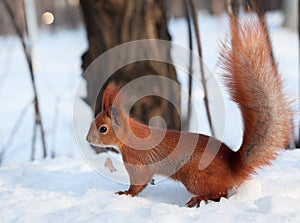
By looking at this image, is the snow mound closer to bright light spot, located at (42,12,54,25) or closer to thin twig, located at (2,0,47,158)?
thin twig, located at (2,0,47,158)

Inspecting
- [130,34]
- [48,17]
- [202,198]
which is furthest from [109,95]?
[48,17]

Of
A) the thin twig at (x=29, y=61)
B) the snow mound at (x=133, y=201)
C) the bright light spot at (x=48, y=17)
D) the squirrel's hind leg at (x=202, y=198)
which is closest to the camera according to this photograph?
the snow mound at (x=133, y=201)

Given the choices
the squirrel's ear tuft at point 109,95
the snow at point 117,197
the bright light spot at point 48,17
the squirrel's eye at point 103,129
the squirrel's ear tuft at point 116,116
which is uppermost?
the squirrel's ear tuft at point 109,95

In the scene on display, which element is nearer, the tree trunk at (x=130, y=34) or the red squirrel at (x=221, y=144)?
the red squirrel at (x=221, y=144)

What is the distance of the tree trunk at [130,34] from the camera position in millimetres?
3609

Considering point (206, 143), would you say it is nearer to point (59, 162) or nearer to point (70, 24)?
point (59, 162)

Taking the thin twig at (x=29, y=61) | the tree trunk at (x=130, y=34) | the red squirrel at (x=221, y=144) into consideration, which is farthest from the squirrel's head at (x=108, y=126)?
the thin twig at (x=29, y=61)

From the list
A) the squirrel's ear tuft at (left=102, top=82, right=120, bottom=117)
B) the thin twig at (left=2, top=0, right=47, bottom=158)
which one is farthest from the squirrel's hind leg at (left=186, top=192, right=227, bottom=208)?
the thin twig at (left=2, top=0, right=47, bottom=158)

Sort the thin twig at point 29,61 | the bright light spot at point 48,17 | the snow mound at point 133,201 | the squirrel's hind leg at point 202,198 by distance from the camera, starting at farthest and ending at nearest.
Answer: the bright light spot at point 48,17 → the thin twig at point 29,61 → the squirrel's hind leg at point 202,198 → the snow mound at point 133,201

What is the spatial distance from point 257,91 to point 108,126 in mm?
579

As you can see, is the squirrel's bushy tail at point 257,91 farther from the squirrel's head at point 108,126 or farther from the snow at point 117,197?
the squirrel's head at point 108,126

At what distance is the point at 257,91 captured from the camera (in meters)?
1.79

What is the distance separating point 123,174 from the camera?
7.66 ft

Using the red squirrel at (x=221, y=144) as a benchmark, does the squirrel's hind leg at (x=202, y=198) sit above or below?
below
